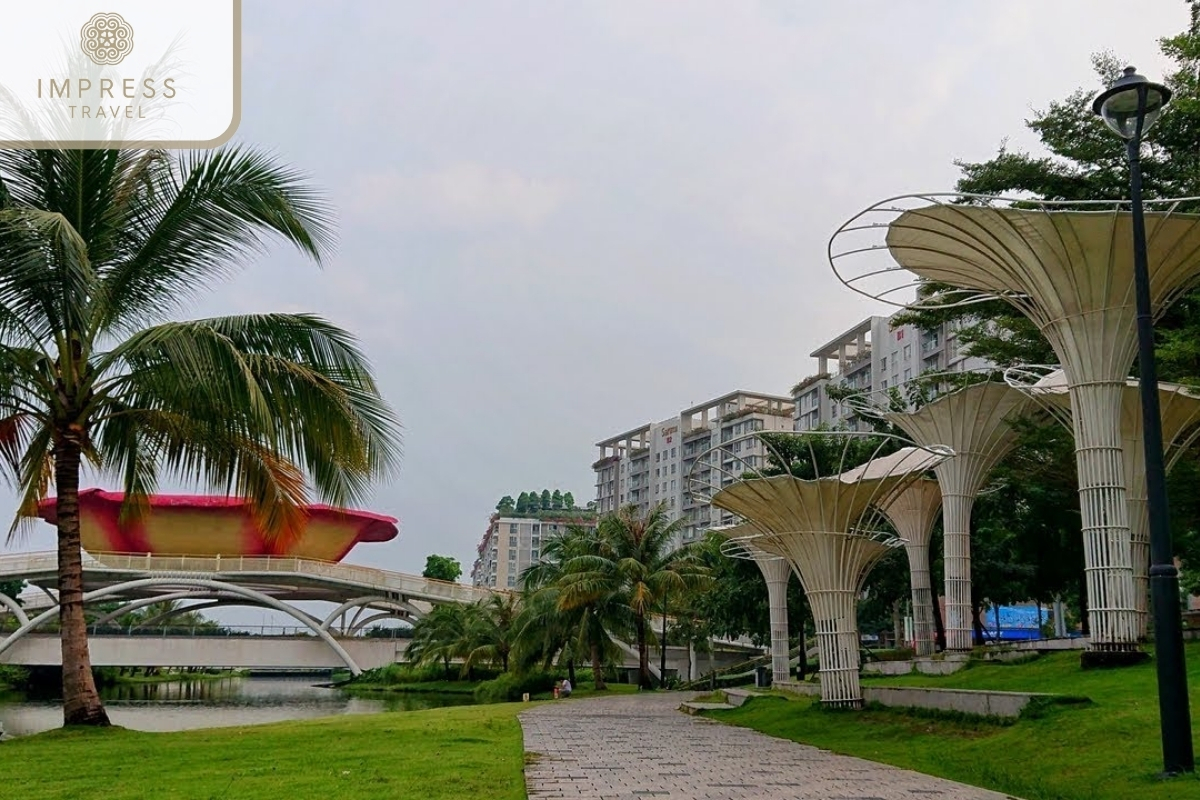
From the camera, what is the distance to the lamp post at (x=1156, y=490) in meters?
7.68

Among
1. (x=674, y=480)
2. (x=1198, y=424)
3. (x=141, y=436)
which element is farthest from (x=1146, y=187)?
(x=674, y=480)

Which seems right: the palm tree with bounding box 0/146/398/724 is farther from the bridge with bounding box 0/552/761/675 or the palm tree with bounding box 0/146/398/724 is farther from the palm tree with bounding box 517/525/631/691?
the bridge with bounding box 0/552/761/675

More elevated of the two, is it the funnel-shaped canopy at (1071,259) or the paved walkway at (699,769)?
the funnel-shaped canopy at (1071,259)

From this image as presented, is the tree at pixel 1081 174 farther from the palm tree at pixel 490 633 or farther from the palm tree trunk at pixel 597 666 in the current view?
the palm tree at pixel 490 633

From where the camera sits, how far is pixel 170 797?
7.50 meters

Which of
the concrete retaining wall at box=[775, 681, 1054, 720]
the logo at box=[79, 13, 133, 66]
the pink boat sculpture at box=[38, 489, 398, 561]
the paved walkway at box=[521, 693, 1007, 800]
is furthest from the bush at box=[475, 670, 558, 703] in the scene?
the logo at box=[79, 13, 133, 66]

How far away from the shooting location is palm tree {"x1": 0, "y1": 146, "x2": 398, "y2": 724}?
1144cm

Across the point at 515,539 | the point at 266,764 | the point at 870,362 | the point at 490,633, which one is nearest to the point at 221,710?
the point at 490,633

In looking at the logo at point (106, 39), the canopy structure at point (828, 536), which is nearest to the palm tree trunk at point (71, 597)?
the logo at point (106, 39)

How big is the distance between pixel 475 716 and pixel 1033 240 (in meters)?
12.0

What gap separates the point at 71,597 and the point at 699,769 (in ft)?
24.8

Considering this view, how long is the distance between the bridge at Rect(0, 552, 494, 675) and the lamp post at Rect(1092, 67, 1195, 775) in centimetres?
3749

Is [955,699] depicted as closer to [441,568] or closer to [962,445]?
[962,445]

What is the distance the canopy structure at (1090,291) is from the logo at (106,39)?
26.4ft
